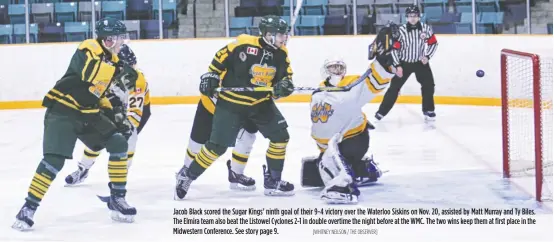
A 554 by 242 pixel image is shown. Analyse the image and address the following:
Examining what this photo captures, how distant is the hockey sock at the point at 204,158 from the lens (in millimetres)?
4688

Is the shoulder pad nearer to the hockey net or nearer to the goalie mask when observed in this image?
the goalie mask

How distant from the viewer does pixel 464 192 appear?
5031 mm

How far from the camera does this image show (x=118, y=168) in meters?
4.24

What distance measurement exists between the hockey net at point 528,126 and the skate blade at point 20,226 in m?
2.24

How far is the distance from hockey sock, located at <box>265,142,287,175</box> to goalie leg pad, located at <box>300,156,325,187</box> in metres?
0.19

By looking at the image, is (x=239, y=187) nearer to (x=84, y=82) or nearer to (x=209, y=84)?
(x=209, y=84)

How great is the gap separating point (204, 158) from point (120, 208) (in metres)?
0.54

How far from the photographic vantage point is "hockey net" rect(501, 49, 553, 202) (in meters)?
4.67

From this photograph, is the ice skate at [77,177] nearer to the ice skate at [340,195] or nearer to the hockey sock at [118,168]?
the hockey sock at [118,168]

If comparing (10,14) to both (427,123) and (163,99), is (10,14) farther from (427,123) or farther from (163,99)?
(427,123)

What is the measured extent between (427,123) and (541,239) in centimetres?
387

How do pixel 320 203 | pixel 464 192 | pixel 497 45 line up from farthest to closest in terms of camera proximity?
pixel 497 45 < pixel 464 192 < pixel 320 203

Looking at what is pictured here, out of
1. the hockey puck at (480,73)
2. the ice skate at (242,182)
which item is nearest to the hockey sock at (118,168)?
the ice skate at (242,182)

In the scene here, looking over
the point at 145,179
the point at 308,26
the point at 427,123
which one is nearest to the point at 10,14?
the point at 308,26
